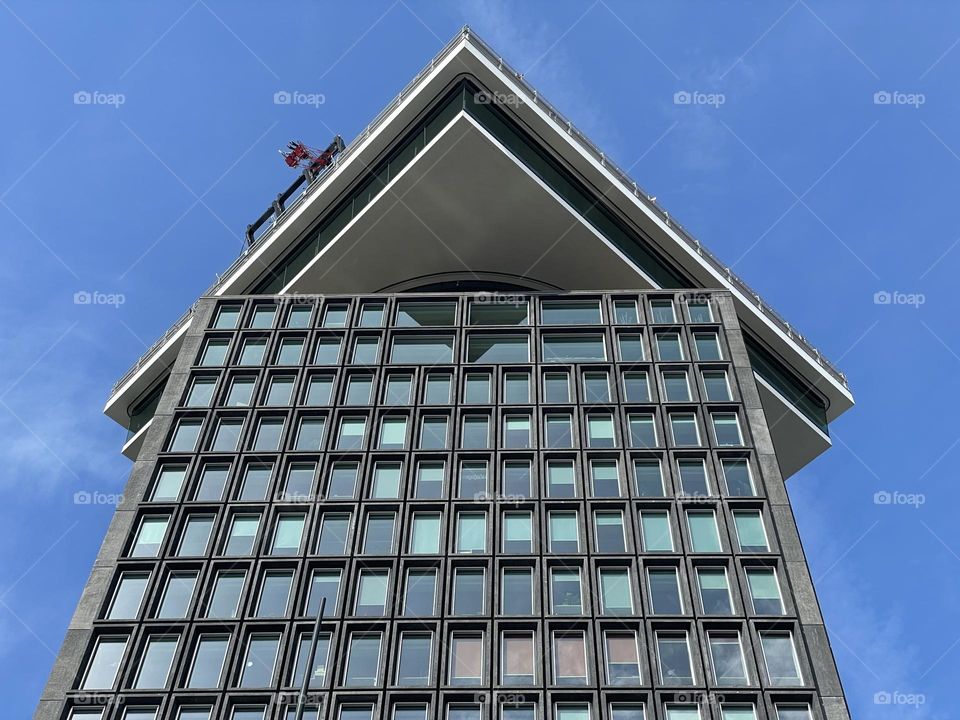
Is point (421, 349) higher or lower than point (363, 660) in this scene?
higher

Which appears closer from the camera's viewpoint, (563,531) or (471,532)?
(563,531)

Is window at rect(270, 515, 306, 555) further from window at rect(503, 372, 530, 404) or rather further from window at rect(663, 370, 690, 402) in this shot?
window at rect(663, 370, 690, 402)

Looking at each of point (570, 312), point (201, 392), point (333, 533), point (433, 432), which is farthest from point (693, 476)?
point (201, 392)

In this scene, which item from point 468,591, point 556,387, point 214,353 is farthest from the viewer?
point 214,353

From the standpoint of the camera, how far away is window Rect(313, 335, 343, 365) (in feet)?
152

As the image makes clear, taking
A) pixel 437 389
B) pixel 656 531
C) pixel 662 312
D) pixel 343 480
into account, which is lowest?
pixel 656 531

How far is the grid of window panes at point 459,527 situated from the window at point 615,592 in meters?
0.08

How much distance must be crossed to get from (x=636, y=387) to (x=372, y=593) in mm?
14818

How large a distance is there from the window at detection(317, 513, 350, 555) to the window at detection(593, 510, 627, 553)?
864 cm

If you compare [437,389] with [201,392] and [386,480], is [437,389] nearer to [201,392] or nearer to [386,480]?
[386,480]

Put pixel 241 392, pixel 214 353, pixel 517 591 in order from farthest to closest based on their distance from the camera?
pixel 214 353 < pixel 241 392 < pixel 517 591

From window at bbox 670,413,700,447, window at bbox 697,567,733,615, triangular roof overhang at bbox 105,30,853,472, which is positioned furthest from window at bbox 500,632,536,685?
triangular roof overhang at bbox 105,30,853,472

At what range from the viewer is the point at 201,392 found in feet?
→ 147

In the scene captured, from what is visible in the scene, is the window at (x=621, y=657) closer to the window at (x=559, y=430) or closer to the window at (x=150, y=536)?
the window at (x=559, y=430)
